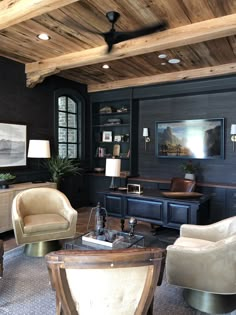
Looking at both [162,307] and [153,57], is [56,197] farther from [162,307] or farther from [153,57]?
[153,57]

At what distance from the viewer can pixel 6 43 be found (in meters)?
3.77

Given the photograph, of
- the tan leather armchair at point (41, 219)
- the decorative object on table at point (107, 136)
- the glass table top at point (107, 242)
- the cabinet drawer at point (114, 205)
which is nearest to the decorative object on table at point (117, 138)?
the decorative object on table at point (107, 136)

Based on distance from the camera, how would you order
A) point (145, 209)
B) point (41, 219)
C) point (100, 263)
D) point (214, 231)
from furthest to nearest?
point (145, 209)
point (41, 219)
point (214, 231)
point (100, 263)

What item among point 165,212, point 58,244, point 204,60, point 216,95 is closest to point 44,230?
point 58,244

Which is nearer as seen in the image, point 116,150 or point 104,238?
point 104,238

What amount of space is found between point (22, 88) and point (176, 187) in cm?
325

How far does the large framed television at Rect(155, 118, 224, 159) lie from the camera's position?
16.5 ft

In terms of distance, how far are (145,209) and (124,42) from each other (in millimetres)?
2368

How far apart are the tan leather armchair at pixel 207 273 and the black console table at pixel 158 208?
129cm

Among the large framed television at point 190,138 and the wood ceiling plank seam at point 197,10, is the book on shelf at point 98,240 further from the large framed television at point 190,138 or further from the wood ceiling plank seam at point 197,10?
the large framed television at point 190,138

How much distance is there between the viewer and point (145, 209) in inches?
151

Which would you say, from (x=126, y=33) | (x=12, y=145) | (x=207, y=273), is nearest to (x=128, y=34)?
(x=126, y=33)

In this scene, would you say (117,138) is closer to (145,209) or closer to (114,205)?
(114,205)

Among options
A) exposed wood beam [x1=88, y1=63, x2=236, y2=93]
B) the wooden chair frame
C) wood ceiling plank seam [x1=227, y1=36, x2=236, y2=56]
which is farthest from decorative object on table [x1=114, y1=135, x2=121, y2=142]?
the wooden chair frame
